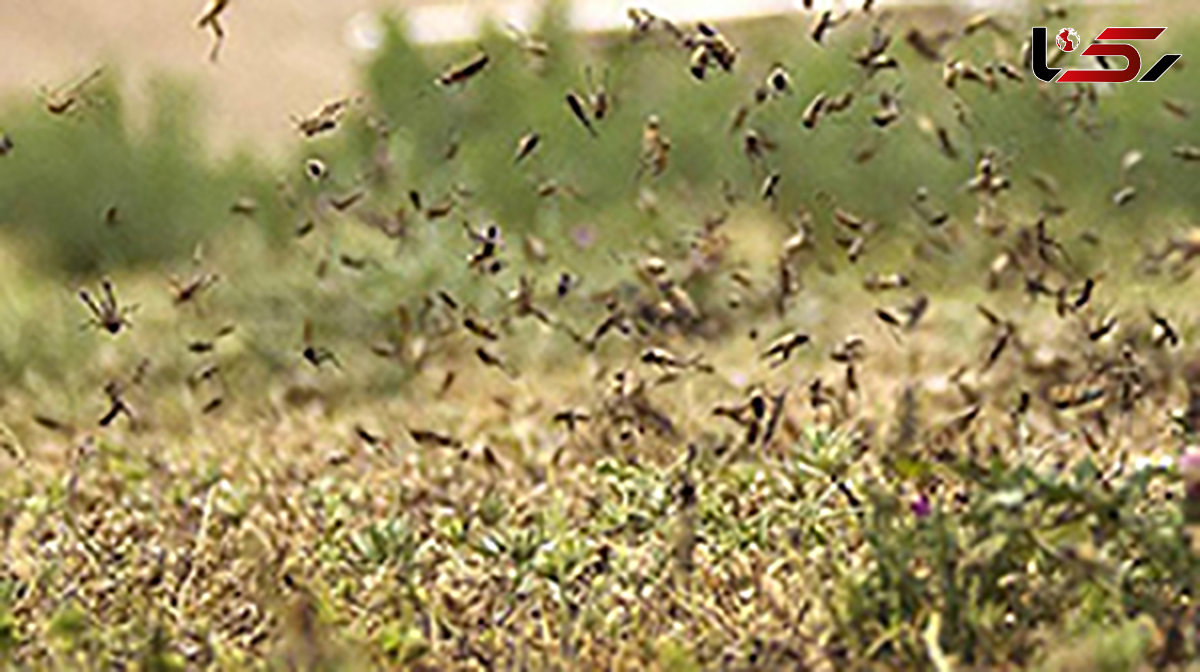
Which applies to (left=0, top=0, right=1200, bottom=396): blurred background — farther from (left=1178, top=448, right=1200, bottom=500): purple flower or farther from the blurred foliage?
(left=1178, top=448, right=1200, bottom=500): purple flower

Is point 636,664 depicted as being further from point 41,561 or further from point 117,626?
point 41,561

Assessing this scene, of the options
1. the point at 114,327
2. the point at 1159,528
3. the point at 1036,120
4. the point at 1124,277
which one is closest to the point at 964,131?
the point at 1036,120

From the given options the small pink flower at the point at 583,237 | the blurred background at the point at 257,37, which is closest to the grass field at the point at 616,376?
the small pink flower at the point at 583,237
